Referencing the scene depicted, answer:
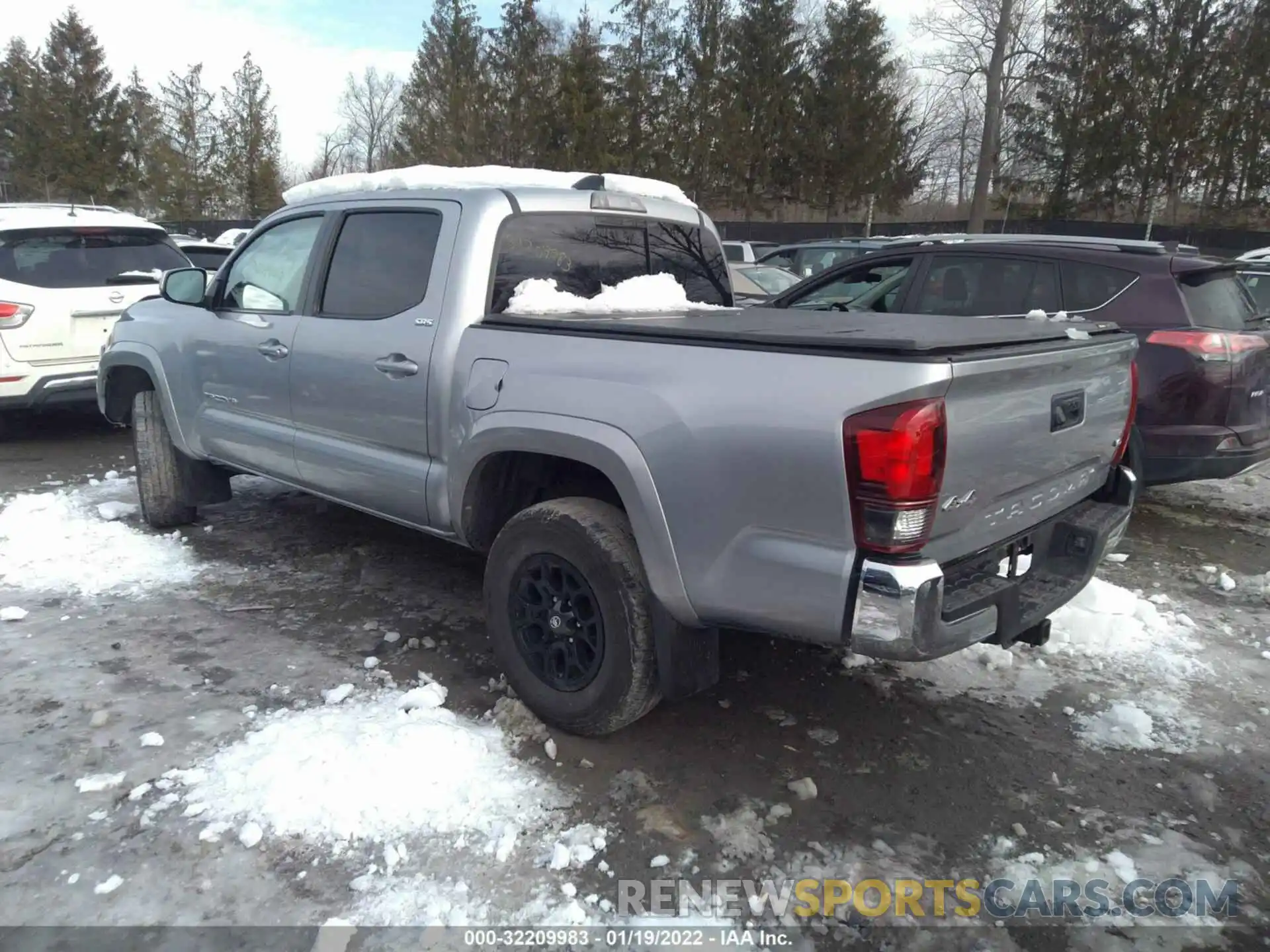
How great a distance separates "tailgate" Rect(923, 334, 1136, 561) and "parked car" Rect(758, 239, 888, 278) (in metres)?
10.3

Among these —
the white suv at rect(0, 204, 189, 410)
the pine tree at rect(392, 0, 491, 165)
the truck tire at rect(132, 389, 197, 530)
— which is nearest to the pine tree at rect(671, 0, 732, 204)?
the pine tree at rect(392, 0, 491, 165)

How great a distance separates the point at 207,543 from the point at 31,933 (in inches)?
125

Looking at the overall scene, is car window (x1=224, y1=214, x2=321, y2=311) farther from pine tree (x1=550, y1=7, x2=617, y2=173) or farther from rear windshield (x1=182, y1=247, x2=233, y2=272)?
pine tree (x1=550, y1=7, x2=617, y2=173)

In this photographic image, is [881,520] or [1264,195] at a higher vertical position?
[1264,195]

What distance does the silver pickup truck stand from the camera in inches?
95.0

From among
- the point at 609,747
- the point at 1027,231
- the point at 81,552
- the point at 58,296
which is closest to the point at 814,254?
the point at 58,296

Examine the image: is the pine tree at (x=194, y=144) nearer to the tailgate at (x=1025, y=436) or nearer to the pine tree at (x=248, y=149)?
the pine tree at (x=248, y=149)

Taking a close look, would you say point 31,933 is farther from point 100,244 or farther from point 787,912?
point 100,244

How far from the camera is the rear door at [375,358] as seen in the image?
140 inches

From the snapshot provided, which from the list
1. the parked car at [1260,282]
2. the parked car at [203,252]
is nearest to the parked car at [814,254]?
the parked car at [1260,282]

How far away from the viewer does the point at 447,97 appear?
34.6m

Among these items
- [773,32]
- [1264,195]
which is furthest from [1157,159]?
[773,32]

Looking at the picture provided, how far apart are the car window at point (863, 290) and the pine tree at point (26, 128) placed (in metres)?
A: 43.7

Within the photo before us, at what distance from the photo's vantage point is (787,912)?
2455 mm
